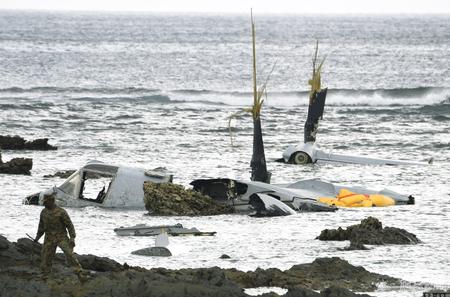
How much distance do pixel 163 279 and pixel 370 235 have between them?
726 centimetres

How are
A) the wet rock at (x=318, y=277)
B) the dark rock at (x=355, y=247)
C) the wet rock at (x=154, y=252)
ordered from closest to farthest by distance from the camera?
1. the wet rock at (x=318, y=277)
2. the wet rock at (x=154, y=252)
3. the dark rock at (x=355, y=247)

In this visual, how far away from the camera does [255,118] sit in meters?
30.0

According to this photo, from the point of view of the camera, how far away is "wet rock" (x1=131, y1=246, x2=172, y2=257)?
21.4 metres

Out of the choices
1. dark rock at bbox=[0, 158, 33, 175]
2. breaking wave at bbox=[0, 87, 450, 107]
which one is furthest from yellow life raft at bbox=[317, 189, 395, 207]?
breaking wave at bbox=[0, 87, 450, 107]

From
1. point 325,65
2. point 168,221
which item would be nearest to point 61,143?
point 168,221

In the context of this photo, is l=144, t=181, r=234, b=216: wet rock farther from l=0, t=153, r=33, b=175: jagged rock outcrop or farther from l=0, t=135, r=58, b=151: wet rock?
l=0, t=135, r=58, b=151: wet rock

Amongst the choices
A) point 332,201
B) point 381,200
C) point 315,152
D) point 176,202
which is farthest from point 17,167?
point 381,200

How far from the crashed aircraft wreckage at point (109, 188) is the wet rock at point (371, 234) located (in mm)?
5293

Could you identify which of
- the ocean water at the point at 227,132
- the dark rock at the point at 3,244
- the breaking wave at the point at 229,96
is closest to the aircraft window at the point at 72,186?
the ocean water at the point at 227,132

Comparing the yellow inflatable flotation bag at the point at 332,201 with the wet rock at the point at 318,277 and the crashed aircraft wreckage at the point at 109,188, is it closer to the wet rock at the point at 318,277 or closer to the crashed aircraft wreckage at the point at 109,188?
the crashed aircraft wreckage at the point at 109,188

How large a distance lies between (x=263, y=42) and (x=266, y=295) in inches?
5947

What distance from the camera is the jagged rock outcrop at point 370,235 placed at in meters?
22.7

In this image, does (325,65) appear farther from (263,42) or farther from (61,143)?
(61,143)

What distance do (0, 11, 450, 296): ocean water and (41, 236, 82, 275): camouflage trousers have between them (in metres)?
3.30
